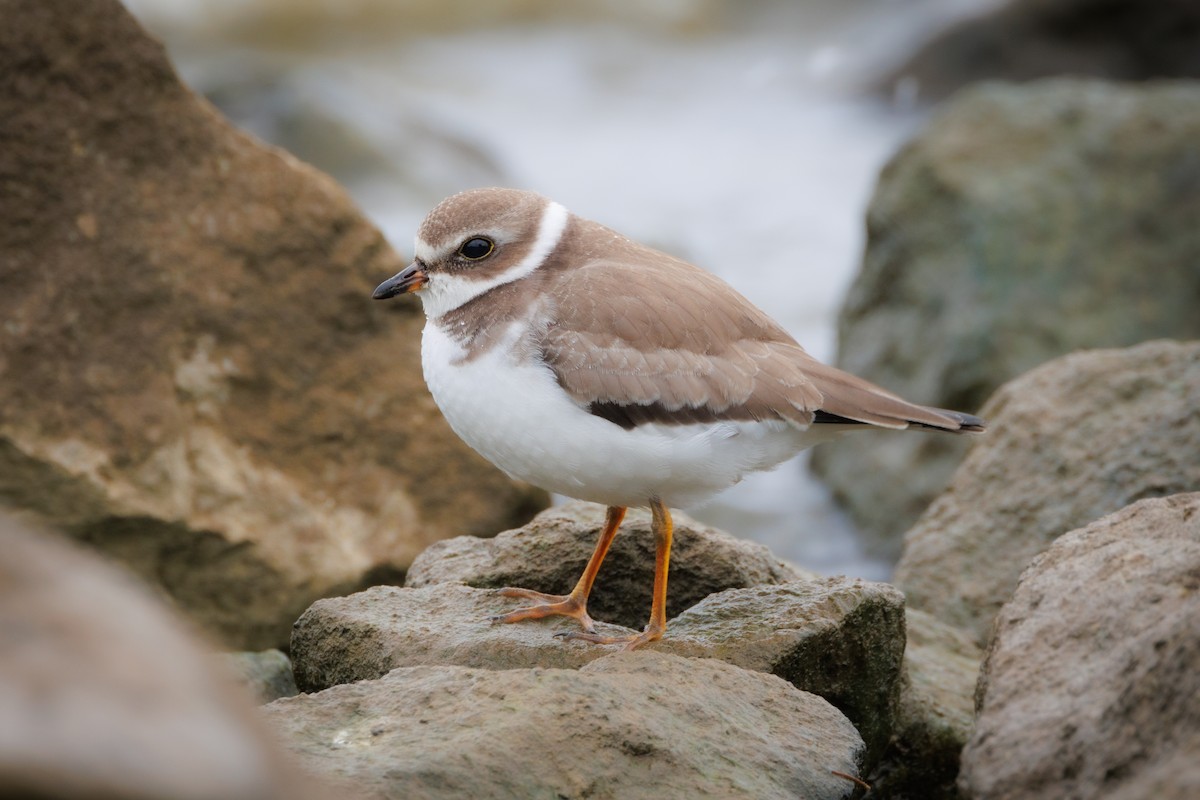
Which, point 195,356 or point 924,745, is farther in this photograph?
point 195,356

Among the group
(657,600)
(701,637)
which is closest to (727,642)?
(701,637)

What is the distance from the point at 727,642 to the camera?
17.6ft

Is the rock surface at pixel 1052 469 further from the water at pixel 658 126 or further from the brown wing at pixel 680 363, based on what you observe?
the water at pixel 658 126

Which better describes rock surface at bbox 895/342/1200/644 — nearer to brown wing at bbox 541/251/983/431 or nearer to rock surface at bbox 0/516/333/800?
brown wing at bbox 541/251/983/431

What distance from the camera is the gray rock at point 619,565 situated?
6336 millimetres

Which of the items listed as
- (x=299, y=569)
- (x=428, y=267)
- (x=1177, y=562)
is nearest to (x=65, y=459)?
(x=299, y=569)

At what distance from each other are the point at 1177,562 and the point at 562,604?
2.66 meters

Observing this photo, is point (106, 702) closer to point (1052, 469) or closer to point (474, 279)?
point (474, 279)

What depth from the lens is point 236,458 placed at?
7.64m

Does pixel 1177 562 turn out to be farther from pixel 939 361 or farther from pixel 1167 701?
pixel 939 361

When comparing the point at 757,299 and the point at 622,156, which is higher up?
the point at 622,156

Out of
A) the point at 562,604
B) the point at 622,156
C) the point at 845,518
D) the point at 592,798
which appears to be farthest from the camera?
the point at 622,156

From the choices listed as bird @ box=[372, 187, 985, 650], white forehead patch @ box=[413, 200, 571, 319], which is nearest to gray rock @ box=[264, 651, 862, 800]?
bird @ box=[372, 187, 985, 650]

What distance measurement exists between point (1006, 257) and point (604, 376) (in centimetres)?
601
